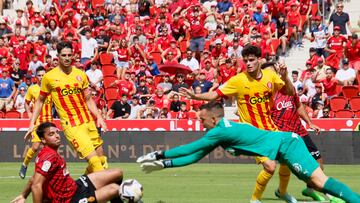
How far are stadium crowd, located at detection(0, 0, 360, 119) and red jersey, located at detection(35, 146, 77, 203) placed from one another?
16.1 m

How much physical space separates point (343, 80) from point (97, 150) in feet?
49.7

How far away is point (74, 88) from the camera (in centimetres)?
1605

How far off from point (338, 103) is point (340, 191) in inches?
631

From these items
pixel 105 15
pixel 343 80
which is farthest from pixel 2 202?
pixel 105 15

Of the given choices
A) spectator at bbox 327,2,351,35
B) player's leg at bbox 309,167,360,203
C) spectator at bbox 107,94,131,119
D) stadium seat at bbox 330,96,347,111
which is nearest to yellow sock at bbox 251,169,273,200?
player's leg at bbox 309,167,360,203

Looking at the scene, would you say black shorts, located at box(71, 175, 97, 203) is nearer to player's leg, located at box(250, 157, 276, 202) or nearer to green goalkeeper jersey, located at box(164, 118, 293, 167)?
green goalkeeper jersey, located at box(164, 118, 293, 167)

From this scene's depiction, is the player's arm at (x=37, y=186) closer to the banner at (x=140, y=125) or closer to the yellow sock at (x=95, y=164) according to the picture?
the yellow sock at (x=95, y=164)

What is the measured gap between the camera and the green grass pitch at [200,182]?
16781mm

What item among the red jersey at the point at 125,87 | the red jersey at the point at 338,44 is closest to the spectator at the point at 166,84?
the red jersey at the point at 125,87

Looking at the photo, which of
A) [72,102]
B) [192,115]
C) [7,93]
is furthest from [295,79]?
[72,102]

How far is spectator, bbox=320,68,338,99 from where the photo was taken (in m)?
29.4

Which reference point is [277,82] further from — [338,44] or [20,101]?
[20,101]

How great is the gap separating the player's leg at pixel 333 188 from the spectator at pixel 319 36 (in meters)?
19.2

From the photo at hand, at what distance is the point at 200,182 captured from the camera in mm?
20344
